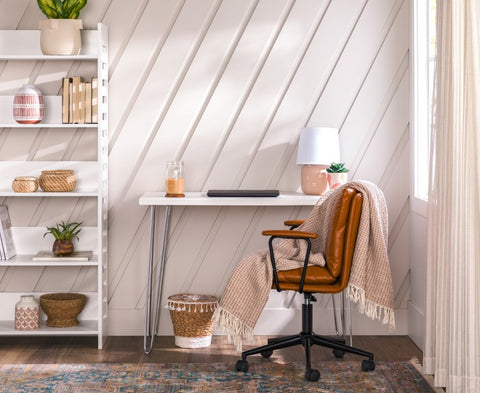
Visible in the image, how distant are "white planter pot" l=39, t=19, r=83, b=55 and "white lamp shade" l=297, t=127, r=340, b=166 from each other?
1.42 metres

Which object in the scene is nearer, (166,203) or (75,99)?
(166,203)

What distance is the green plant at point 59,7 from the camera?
4332mm

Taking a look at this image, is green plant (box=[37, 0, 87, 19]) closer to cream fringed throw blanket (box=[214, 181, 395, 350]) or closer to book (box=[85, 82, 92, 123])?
book (box=[85, 82, 92, 123])

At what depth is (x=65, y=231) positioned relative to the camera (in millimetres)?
4492

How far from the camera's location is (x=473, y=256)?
3141 millimetres

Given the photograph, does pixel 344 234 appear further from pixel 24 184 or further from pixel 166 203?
pixel 24 184

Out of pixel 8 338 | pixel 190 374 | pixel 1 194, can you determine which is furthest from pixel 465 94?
pixel 8 338


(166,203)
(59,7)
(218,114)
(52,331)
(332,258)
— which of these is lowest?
(52,331)

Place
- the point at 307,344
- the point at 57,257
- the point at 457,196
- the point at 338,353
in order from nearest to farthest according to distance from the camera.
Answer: the point at 457,196 < the point at 307,344 < the point at 338,353 < the point at 57,257

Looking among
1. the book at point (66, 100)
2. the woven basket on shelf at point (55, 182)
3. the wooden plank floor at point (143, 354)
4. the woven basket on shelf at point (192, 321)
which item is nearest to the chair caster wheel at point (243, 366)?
the wooden plank floor at point (143, 354)

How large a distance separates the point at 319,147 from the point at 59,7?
166cm

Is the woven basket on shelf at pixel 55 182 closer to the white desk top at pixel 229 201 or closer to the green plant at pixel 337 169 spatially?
the white desk top at pixel 229 201

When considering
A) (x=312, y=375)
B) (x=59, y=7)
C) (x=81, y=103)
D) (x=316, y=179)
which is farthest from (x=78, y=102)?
(x=312, y=375)

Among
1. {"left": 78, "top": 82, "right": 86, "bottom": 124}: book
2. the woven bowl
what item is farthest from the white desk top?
the woven bowl
